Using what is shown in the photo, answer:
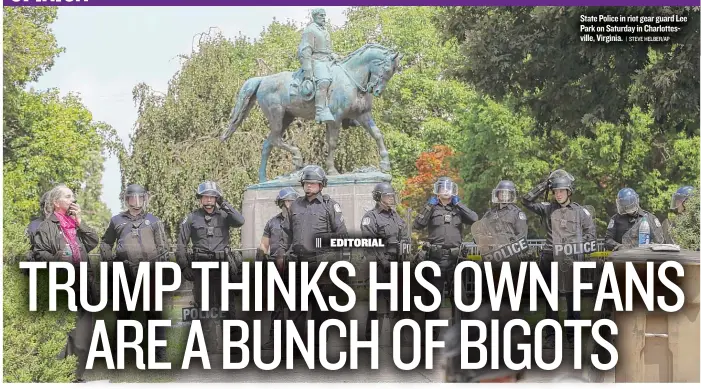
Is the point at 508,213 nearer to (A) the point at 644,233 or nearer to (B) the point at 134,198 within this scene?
(A) the point at 644,233

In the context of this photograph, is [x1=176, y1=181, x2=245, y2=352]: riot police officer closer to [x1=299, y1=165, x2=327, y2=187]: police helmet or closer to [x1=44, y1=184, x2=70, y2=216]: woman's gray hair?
[x1=299, y1=165, x2=327, y2=187]: police helmet

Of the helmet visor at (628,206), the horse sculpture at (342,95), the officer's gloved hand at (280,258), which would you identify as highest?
the horse sculpture at (342,95)

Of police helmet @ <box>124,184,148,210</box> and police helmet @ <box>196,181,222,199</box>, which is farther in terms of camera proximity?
police helmet @ <box>196,181,222,199</box>

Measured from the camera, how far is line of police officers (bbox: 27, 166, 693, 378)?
1277 cm

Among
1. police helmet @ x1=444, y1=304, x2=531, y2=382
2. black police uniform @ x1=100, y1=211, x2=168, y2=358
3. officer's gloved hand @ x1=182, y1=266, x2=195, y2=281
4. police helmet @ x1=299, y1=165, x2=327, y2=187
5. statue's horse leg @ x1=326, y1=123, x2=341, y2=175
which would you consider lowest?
police helmet @ x1=444, y1=304, x2=531, y2=382

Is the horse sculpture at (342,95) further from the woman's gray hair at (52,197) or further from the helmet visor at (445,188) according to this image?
the woman's gray hair at (52,197)

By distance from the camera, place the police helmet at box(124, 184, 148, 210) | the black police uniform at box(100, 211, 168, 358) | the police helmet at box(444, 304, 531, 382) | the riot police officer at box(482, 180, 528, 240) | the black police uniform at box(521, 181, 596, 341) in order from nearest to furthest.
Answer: the police helmet at box(444, 304, 531, 382)
the black police uniform at box(100, 211, 168, 358)
the police helmet at box(124, 184, 148, 210)
the black police uniform at box(521, 181, 596, 341)
the riot police officer at box(482, 180, 528, 240)

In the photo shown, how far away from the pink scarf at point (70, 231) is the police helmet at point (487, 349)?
4.10m

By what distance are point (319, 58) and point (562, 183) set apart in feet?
20.9

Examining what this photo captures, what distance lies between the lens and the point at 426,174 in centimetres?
4041

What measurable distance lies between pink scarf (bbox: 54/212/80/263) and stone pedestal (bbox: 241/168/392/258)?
6.32m

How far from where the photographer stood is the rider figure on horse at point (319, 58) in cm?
Result: 1845

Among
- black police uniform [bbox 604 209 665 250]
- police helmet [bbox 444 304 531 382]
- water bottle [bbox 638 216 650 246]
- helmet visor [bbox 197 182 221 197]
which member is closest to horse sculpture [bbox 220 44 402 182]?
black police uniform [bbox 604 209 665 250]

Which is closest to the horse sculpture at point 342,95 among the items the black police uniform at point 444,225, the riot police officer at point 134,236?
the black police uniform at point 444,225
